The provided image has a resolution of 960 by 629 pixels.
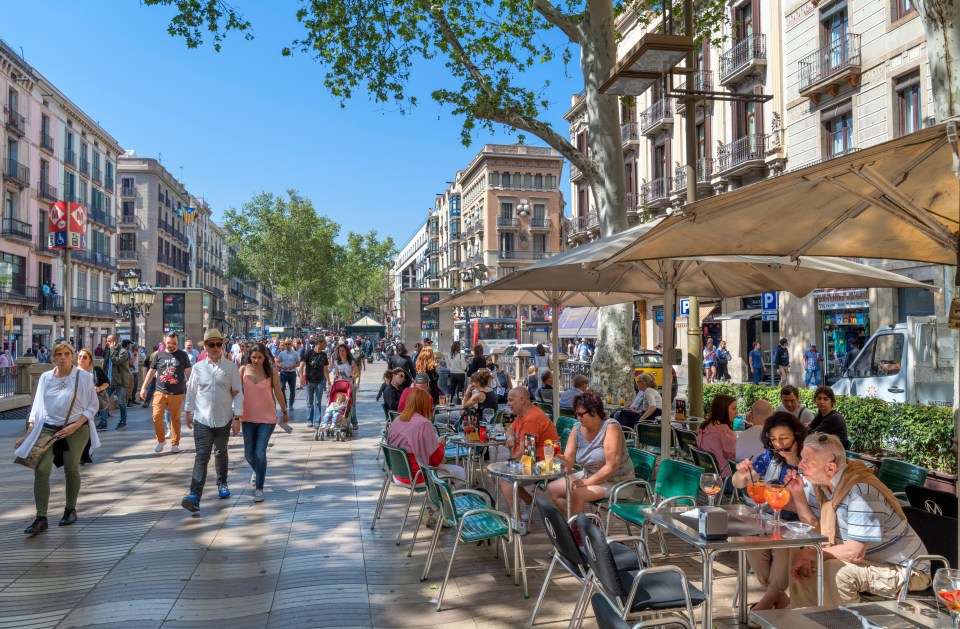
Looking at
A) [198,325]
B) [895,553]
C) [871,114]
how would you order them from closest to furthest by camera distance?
[895,553] → [871,114] → [198,325]

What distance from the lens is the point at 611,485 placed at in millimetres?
5781

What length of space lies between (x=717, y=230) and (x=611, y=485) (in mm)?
2661

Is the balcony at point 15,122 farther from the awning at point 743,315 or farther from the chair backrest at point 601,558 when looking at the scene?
the chair backrest at point 601,558

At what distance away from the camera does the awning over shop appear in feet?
87.2

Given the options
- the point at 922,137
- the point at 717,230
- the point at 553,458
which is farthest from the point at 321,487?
the point at 922,137

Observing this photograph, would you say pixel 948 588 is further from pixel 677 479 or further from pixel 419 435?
pixel 419 435

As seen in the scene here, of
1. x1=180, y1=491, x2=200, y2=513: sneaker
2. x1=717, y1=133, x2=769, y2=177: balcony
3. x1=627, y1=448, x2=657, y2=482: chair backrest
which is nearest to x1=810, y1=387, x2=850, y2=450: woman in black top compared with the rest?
x1=627, y1=448, x2=657, y2=482: chair backrest

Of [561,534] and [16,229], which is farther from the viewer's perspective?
[16,229]

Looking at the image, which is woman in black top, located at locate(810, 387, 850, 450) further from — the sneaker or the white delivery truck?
the sneaker

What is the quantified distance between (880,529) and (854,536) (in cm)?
13

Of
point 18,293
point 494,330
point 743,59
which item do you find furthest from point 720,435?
point 18,293

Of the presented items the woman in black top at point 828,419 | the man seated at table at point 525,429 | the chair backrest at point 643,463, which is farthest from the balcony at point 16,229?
the woman in black top at point 828,419

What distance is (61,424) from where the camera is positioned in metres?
6.34

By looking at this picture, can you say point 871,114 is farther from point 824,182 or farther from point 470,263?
point 470,263
